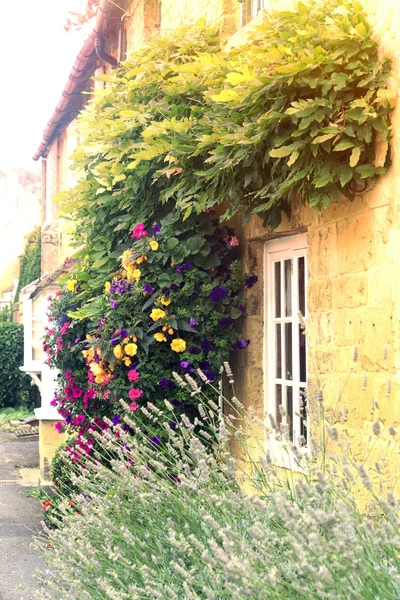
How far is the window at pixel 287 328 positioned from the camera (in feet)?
19.2

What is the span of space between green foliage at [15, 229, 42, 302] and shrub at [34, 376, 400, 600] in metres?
18.7

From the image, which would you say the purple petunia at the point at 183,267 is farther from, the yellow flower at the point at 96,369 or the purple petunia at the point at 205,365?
the yellow flower at the point at 96,369

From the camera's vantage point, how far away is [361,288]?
4797 mm

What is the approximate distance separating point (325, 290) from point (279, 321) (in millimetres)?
982

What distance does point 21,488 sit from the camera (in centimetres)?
1054

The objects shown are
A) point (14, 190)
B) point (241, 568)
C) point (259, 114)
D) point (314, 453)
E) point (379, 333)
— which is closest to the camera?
point (241, 568)

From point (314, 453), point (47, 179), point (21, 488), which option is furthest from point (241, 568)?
point (47, 179)

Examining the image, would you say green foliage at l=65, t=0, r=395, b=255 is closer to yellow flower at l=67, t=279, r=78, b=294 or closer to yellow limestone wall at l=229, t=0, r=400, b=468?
yellow limestone wall at l=229, t=0, r=400, b=468

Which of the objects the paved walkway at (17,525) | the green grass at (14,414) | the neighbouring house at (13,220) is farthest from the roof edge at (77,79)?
the neighbouring house at (13,220)

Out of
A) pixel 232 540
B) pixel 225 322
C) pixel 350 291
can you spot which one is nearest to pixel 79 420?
pixel 225 322

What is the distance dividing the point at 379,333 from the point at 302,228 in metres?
1.24

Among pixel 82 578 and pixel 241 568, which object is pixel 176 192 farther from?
pixel 241 568

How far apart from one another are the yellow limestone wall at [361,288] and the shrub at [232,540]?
87 centimetres

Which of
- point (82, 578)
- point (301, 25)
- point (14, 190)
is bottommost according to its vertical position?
point (82, 578)
